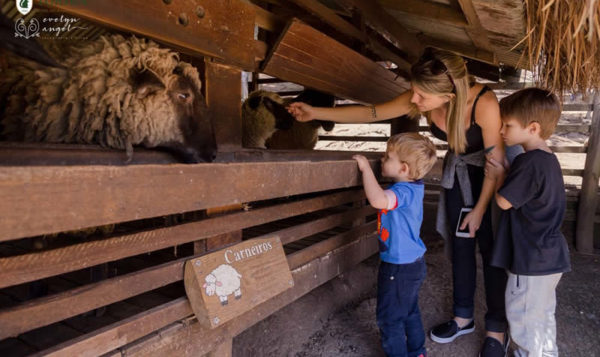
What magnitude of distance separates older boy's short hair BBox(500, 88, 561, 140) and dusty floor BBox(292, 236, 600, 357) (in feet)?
5.04

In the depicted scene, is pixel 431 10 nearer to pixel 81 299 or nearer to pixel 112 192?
pixel 112 192

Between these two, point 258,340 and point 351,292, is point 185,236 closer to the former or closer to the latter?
point 258,340

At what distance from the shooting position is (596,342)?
8.63 ft

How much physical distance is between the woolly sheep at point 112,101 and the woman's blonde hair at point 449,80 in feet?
4.58

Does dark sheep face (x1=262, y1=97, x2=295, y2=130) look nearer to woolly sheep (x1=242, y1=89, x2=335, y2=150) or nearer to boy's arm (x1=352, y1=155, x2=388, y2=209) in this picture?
woolly sheep (x1=242, y1=89, x2=335, y2=150)

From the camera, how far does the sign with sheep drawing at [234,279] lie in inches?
59.7

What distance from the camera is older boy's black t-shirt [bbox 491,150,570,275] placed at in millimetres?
2178

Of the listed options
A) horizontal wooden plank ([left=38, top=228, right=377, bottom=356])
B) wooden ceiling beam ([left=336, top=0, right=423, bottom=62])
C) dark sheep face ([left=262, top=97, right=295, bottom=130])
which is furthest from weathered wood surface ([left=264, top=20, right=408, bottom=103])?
horizontal wooden plank ([left=38, top=228, right=377, bottom=356])

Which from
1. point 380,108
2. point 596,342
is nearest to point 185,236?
point 380,108

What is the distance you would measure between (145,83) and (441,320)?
270 cm

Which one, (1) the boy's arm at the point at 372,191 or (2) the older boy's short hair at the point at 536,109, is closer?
(1) the boy's arm at the point at 372,191

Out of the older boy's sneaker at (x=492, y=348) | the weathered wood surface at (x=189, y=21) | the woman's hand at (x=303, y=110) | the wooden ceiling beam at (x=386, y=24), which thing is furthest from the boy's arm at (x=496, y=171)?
the wooden ceiling beam at (x=386, y=24)

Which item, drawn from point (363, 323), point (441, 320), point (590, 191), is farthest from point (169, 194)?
point (590, 191)

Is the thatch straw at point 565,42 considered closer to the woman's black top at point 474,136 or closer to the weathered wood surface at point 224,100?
the woman's black top at point 474,136
